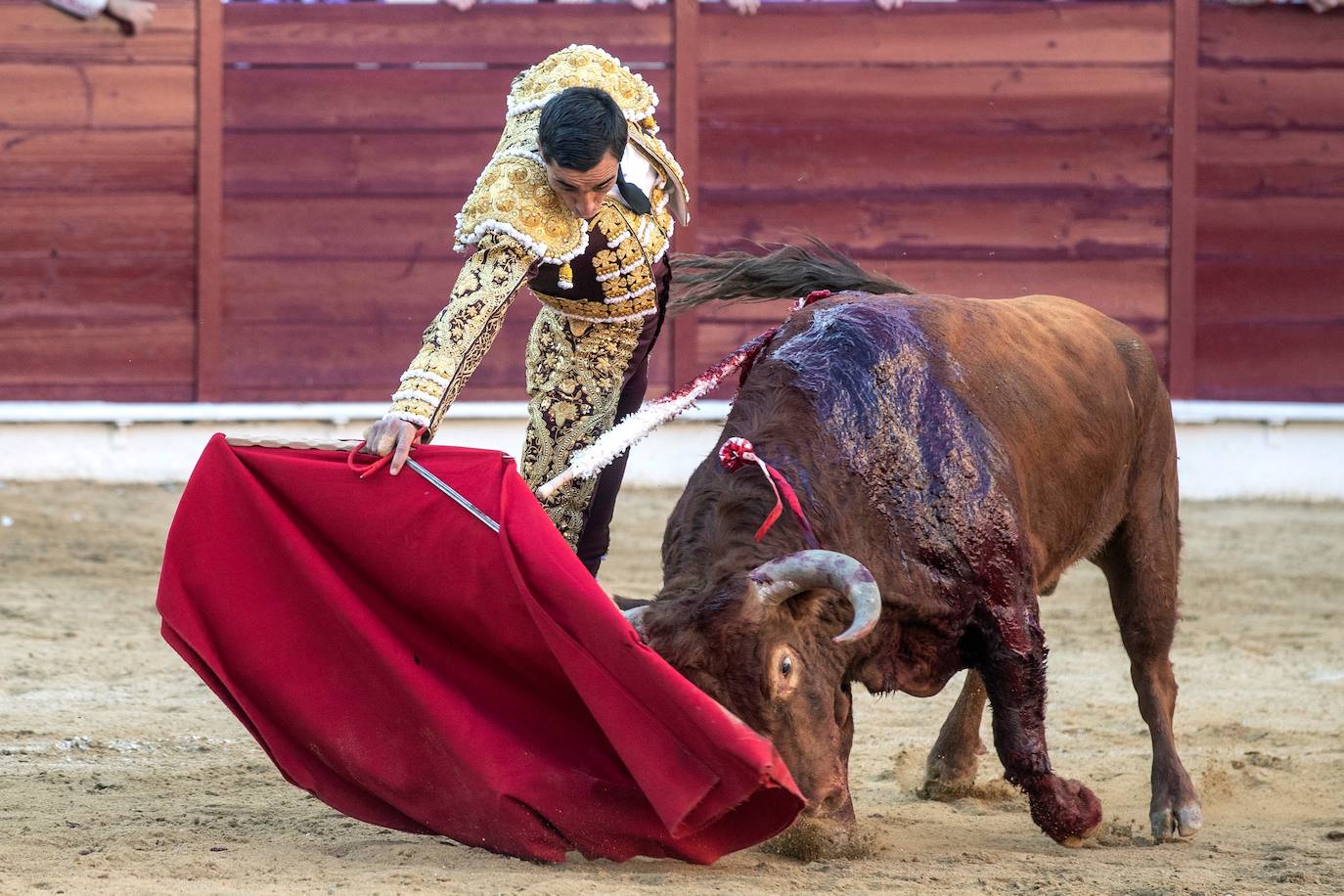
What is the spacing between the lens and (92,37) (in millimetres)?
7535

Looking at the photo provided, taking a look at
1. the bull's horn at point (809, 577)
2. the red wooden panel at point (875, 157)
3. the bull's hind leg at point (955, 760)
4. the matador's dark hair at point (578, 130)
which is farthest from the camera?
the red wooden panel at point (875, 157)

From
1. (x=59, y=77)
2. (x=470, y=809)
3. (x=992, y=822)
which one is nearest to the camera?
(x=470, y=809)

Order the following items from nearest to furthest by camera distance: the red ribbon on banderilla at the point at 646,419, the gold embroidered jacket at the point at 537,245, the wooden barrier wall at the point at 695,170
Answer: the gold embroidered jacket at the point at 537,245
the red ribbon on banderilla at the point at 646,419
the wooden barrier wall at the point at 695,170

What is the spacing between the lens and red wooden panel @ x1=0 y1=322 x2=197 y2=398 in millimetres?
7488

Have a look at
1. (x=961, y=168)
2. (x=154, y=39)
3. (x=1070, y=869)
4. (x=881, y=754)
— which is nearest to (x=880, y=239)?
(x=961, y=168)

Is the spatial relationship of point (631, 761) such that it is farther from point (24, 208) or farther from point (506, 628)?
point (24, 208)

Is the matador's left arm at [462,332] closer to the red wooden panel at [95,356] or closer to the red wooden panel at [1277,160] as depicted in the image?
the red wooden panel at [95,356]

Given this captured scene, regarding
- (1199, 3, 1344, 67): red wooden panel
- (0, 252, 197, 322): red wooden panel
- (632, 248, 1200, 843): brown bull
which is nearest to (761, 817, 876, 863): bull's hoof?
(632, 248, 1200, 843): brown bull

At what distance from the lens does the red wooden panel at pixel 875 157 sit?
7801 millimetres

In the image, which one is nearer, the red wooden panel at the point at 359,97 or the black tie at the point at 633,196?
the black tie at the point at 633,196

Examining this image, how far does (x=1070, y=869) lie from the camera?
280cm

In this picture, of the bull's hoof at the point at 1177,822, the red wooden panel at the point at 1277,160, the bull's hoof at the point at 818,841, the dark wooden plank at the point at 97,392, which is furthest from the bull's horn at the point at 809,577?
the red wooden panel at the point at 1277,160

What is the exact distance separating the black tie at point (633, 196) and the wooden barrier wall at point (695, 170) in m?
4.42

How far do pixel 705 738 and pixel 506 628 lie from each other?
437 mm
